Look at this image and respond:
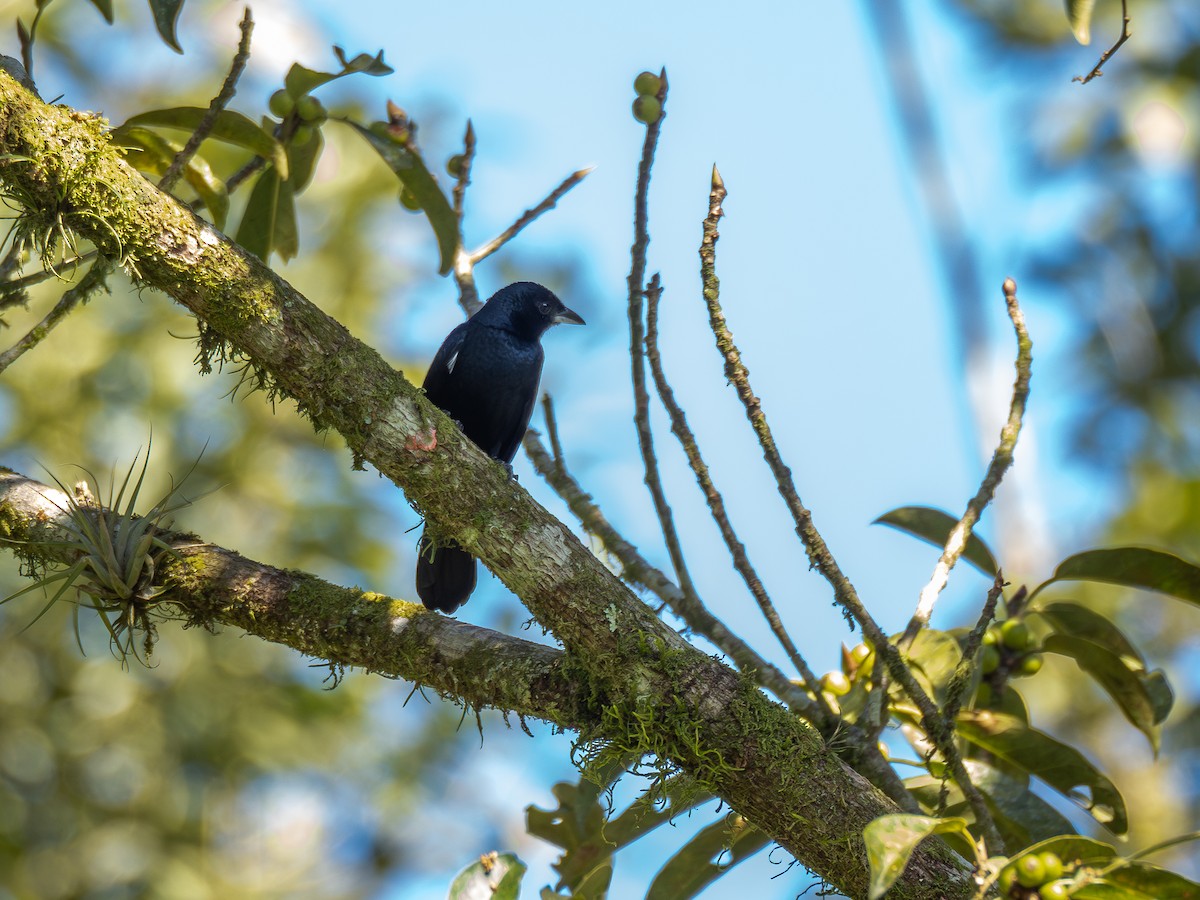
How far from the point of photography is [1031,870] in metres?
1.91

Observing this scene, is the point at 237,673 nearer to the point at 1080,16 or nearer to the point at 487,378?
the point at 487,378

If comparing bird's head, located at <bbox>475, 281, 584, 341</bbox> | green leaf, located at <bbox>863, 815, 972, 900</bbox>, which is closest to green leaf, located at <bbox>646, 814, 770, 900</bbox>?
green leaf, located at <bbox>863, 815, 972, 900</bbox>

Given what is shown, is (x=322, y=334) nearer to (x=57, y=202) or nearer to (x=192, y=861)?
(x=57, y=202)

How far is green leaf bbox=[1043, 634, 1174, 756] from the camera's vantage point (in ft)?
10.5

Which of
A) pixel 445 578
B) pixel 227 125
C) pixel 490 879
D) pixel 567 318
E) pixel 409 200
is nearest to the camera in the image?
pixel 490 879

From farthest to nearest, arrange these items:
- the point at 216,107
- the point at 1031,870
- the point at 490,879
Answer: the point at 216,107
the point at 490,879
the point at 1031,870

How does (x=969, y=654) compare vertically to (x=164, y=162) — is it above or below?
below

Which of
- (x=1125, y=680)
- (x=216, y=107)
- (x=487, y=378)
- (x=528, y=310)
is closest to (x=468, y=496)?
(x=216, y=107)

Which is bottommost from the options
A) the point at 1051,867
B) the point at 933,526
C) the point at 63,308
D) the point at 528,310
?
the point at 1051,867

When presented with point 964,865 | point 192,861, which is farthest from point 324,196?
point 964,865

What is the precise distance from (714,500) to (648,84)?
1.11 metres

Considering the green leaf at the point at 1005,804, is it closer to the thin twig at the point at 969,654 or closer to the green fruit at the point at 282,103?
the thin twig at the point at 969,654

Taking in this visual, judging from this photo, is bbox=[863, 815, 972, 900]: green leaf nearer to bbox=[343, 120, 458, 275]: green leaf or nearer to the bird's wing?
bbox=[343, 120, 458, 275]: green leaf

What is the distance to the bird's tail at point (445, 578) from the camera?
4.13 metres
